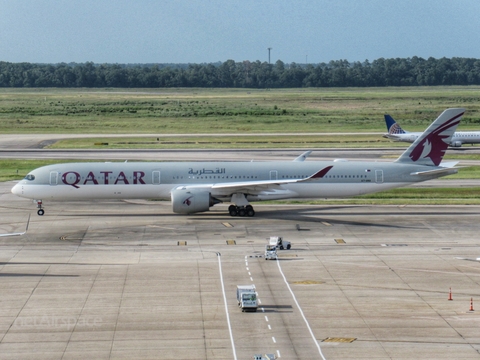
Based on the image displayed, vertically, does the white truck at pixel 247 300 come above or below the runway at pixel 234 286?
above

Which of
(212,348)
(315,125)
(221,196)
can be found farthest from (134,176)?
(315,125)

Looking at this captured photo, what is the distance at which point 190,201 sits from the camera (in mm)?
51062

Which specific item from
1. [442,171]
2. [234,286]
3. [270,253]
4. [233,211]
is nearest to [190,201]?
[233,211]

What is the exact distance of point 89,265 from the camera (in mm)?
38062

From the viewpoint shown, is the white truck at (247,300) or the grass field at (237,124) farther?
the grass field at (237,124)

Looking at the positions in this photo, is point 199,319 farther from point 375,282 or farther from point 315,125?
point 315,125

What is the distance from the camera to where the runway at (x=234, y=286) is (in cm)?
2645

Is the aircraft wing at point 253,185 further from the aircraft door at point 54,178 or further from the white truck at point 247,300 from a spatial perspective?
the white truck at point 247,300

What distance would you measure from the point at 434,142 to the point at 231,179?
588 inches

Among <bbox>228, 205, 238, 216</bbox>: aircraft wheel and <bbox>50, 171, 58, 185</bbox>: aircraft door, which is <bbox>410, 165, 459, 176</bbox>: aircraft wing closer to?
<bbox>228, 205, 238, 216</bbox>: aircraft wheel

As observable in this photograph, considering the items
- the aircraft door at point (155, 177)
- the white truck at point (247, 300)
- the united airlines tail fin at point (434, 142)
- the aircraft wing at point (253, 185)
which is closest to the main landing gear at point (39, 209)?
the aircraft door at point (155, 177)

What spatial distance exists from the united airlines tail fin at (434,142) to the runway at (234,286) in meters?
4.06

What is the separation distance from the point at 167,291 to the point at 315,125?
346ft

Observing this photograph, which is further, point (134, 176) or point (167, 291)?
point (134, 176)
